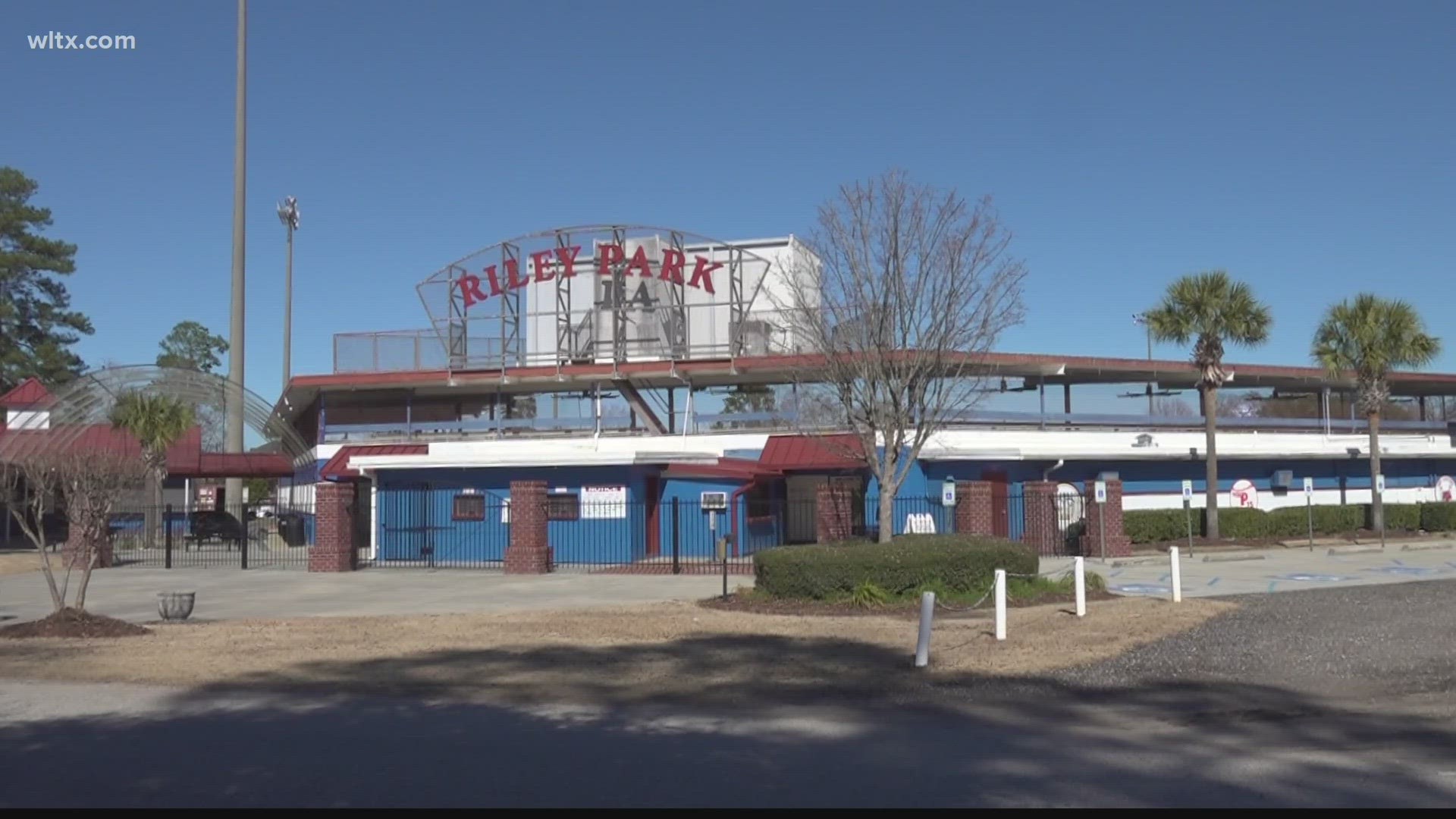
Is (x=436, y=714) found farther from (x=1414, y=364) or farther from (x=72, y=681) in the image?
(x=1414, y=364)

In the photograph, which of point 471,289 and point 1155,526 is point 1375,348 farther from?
point 471,289

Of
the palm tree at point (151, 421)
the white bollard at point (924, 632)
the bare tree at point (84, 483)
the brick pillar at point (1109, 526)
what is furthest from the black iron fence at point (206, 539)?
the white bollard at point (924, 632)

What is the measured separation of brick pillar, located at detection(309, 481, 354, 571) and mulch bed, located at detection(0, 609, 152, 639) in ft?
40.0

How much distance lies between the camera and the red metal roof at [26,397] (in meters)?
46.6

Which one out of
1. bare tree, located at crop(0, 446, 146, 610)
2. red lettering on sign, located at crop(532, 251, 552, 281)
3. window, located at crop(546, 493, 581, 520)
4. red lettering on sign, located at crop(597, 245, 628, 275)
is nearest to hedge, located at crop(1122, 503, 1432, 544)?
window, located at crop(546, 493, 581, 520)

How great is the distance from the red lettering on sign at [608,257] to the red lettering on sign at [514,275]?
2.28 m

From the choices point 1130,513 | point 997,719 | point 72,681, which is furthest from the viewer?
point 1130,513

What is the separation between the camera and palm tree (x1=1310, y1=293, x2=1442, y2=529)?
129 ft

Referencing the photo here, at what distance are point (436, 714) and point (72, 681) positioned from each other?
4714 mm

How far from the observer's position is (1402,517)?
1561 inches

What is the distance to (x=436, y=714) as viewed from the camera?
1180cm

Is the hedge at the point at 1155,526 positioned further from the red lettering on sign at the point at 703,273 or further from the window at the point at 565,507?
the window at the point at 565,507

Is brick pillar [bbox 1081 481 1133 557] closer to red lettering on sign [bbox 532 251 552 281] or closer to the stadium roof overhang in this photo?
the stadium roof overhang

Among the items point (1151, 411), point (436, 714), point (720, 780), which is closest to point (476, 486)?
point (1151, 411)
